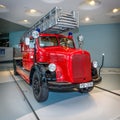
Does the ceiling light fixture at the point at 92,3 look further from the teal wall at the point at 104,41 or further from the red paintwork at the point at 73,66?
the teal wall at the point at 104,41

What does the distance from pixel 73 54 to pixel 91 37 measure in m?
8.99

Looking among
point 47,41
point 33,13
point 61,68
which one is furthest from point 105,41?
point 61,68

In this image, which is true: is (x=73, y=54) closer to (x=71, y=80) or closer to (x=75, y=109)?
(x=71, y=80)

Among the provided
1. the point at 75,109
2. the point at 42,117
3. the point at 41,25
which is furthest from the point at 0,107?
the point at 41,25

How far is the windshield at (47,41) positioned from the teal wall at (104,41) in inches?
304

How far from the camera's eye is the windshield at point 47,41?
469 cm

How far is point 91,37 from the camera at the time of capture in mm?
12141

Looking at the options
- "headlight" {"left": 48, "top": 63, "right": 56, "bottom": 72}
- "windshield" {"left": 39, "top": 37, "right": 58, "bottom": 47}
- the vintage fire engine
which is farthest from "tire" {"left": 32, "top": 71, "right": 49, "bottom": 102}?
"windshield" {"left": 39, "top": 37, "right": 58, "bottom": 47}

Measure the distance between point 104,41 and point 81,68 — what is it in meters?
8.70

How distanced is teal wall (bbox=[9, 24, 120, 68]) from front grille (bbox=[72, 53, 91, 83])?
8304 mm

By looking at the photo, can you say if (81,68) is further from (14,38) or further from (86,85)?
(14,38)

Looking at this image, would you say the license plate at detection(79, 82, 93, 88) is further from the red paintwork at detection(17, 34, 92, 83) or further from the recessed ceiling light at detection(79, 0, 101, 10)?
the recessed ceiling light at detection(79, 0, 101, 10)

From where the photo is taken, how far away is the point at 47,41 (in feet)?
15.7

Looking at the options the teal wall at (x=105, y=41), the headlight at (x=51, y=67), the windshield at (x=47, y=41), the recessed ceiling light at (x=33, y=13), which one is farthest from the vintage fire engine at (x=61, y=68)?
the teal wall at (x=105, y=41)
